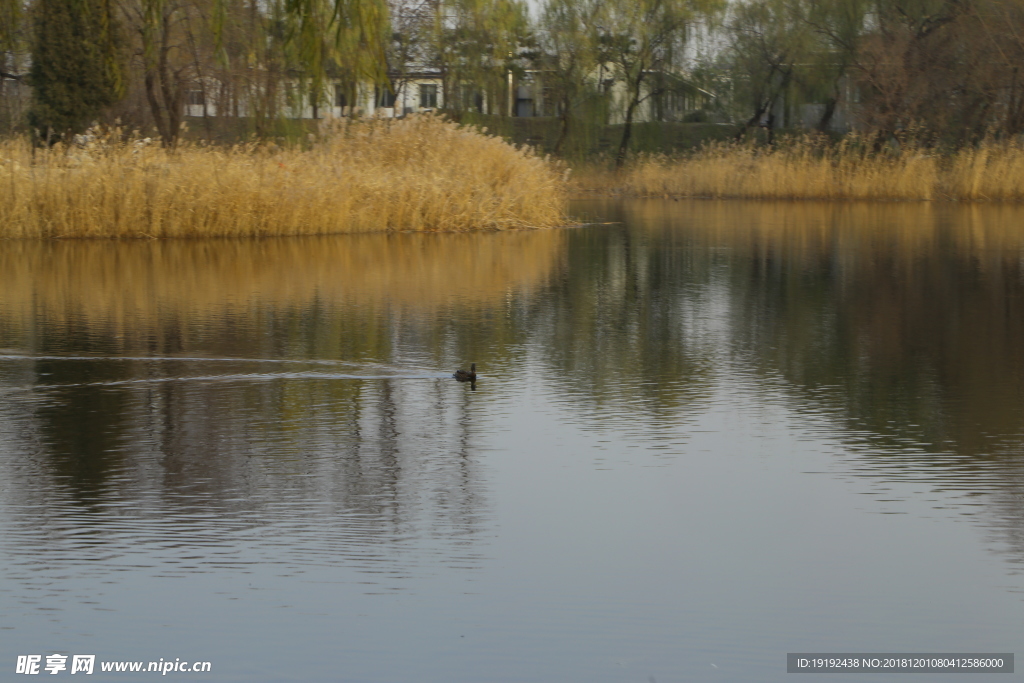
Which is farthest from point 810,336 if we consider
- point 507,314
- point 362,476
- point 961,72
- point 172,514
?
point 961,72

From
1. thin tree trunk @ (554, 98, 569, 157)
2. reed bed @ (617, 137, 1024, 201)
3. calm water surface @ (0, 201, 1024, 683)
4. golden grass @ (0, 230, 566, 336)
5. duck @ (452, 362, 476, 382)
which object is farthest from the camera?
thin tree trunk @ (554, 98, 569, 157)

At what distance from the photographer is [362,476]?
5.94 m

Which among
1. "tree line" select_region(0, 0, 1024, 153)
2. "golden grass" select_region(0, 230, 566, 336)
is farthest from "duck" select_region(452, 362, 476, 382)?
"tree line" select_region(0, 0, 1024, 153)

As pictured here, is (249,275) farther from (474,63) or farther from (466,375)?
(474,63)

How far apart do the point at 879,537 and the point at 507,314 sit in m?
6.86

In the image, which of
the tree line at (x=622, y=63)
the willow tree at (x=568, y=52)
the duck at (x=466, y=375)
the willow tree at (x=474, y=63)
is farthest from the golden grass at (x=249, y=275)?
the willow tree at (x=568, y=52)

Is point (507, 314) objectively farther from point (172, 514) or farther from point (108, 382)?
point (172, 514)

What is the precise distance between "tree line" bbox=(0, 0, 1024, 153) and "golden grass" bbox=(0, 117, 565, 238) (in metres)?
3.78

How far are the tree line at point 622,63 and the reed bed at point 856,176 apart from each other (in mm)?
3247

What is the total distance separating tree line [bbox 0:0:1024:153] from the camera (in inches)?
1239

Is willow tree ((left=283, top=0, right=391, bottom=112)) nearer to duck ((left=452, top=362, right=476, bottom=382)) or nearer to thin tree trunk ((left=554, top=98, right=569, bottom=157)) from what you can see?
duck ((left=452, top=362, right=476, bottom=382))

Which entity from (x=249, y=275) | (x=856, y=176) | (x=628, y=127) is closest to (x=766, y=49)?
(x=628, y=127)

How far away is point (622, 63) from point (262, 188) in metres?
29.8

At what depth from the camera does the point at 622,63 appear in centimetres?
4800
